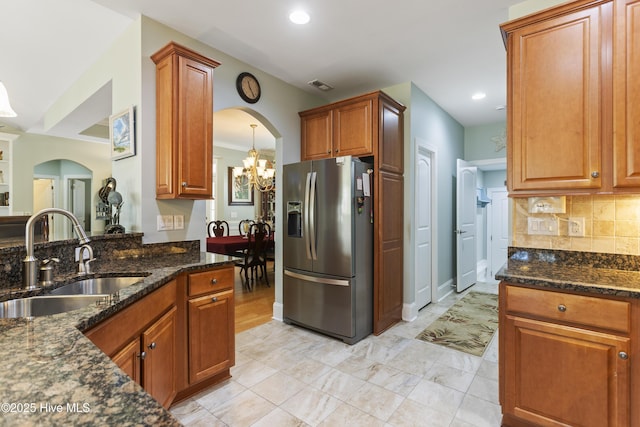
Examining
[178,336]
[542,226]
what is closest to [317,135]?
[542,226]

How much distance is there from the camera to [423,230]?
3891 mm

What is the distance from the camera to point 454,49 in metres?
2.81

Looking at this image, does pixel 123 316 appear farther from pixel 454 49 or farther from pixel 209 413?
pixel 454 49

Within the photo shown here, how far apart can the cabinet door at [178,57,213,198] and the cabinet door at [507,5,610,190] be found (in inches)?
81.3

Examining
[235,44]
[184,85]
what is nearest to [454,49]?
[235,44]

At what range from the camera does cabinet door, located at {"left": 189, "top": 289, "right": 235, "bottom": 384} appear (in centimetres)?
199

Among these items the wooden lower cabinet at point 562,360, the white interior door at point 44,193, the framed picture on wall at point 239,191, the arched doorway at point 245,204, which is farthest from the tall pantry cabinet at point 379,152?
the white interior door at point 44,193

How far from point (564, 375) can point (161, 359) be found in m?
2.07

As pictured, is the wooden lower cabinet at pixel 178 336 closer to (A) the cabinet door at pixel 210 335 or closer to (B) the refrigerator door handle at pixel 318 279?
(A) the cabinet door at pixel 210 335

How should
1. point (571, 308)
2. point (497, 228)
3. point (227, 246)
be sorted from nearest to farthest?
point (571, 308), point (227, 246), point (497, 228)

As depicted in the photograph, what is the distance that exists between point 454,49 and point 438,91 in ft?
3.17

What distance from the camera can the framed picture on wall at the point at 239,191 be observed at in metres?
7.01

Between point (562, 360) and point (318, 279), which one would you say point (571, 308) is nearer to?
point (562, 360)

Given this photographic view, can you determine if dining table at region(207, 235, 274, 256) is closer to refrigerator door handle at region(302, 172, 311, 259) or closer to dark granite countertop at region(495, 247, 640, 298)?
refrigerator door handle at region(302, 172, 311, 259)
